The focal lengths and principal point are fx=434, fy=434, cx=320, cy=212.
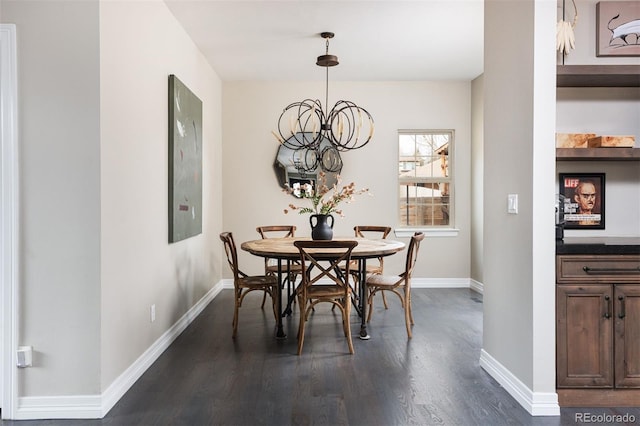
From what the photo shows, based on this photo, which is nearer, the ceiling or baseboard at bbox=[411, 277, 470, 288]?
the ceiling

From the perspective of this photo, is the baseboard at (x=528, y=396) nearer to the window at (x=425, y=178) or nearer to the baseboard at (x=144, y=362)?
the baseboard at (x=144, y=362)

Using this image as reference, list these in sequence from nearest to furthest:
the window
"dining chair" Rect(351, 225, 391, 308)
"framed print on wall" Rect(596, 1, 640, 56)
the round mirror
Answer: "framed print on wall" Rect(596, 1, 640, 56) → "dining chair" Rect(351, 225, 391, 308) → the round mirror → the window

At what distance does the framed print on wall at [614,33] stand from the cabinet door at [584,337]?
59.9 inches

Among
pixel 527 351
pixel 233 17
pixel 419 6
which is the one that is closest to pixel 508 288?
pixel 527 351

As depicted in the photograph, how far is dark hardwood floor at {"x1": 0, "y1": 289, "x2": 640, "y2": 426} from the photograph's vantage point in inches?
92.0

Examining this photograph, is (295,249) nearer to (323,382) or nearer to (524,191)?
(323,382)

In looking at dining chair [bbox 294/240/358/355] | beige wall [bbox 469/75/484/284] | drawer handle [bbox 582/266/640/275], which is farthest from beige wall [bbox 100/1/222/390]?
beige wall [bbox 469/75/484/284]

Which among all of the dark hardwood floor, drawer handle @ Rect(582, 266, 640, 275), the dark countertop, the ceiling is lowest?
the dark hardwood floor

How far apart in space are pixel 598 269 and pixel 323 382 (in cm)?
176

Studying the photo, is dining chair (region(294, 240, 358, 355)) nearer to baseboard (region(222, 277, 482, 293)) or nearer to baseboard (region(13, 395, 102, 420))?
baseboard (region(13, 395, 102, 420))

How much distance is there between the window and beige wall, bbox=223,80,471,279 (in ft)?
0.44

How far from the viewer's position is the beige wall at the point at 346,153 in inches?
231

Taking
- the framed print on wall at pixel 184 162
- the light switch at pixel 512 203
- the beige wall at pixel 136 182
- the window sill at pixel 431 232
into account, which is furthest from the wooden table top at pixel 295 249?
the window sill at pixel 431 232

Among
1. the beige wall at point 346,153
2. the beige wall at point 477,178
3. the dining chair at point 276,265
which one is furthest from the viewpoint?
the beige wall at point 346,153
